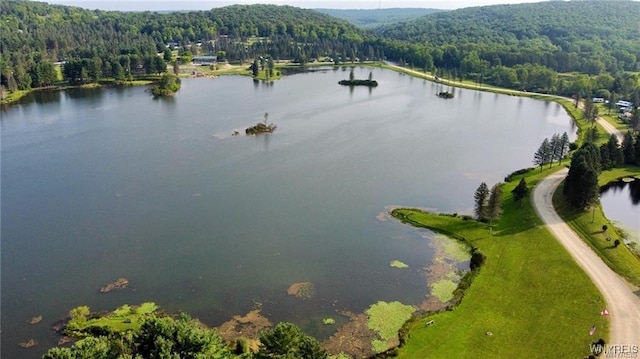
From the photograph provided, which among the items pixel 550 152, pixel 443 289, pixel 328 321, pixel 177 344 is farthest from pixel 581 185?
pixel 177 344

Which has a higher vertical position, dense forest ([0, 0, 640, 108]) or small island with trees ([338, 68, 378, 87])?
dense forest ([0, 0, 640, 108])

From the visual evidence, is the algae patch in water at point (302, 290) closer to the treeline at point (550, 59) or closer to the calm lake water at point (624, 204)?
the calm lake water at point (624, 204)

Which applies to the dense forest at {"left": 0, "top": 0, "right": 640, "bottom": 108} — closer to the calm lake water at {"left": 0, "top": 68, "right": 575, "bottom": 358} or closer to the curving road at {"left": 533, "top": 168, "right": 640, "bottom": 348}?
the calm lake water at {"left": 0, "top": 68, "right": 575, "bottom": 358}

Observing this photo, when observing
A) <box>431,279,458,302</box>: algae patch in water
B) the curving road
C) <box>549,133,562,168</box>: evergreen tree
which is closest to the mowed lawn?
the curving road

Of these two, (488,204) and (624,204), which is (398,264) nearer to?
(488,204)

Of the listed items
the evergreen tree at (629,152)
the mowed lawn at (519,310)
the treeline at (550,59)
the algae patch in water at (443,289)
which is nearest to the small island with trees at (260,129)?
the mowed lawn at (519,310)
